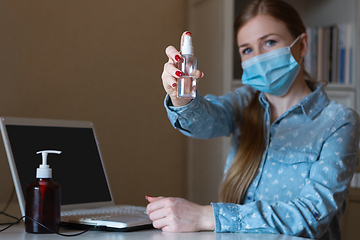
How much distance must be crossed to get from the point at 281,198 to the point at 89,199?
0.54 meters

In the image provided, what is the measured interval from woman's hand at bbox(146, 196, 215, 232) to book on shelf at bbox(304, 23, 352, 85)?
1299mm

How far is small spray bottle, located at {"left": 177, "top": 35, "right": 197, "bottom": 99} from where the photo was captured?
0.78 metres

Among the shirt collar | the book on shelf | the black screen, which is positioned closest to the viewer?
the black screen

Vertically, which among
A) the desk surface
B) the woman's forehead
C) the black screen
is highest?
the woman's forehead

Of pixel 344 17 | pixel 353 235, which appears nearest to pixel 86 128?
pixel 353 235

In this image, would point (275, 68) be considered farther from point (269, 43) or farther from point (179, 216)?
point (179, 216)

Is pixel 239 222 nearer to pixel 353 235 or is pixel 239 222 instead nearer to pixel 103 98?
pixel 353 235

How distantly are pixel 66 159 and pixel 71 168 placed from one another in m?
0.03

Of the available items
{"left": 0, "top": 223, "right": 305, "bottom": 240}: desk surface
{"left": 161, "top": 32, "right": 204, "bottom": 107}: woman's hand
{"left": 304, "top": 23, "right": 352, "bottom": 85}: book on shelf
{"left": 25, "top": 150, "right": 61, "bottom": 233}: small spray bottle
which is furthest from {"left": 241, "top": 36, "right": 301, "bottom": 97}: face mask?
{"left": 304, "top": 23, "right": 352, "bottom": 85}: book on shelf

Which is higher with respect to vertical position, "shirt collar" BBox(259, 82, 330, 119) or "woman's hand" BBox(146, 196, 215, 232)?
"shirt collar" BBox(259, 82, 330, 119)

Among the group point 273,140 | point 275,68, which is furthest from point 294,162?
point 275,68

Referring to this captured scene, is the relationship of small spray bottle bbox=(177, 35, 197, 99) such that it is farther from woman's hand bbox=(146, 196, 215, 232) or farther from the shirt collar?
the shirt collar

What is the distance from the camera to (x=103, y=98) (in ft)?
5.26

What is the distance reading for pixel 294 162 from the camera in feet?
3.59
